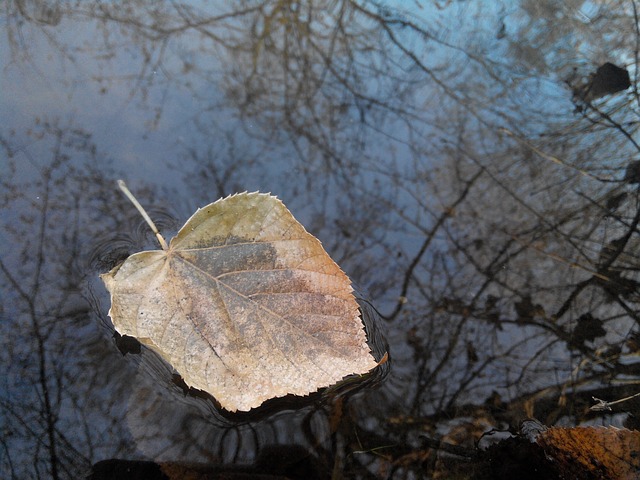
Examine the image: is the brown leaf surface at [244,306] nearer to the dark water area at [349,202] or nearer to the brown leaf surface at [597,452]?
the dark water area at [349,202]

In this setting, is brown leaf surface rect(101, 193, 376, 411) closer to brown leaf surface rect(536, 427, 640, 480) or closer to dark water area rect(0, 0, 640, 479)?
dark water area rect(0, 0, 640, 479)

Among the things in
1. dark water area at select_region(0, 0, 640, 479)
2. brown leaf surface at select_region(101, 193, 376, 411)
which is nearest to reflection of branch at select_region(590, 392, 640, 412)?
dark water area at select_region(0, 0, 640, 479)

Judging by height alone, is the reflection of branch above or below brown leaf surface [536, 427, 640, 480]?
above

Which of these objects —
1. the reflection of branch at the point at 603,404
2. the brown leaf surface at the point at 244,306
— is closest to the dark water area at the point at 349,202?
the reflection of branch at the point at 603,404

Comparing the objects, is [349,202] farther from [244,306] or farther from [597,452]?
[597,452]

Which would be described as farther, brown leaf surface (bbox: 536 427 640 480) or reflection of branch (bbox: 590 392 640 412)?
reflection of branch (bbox: 590 392 640 412)

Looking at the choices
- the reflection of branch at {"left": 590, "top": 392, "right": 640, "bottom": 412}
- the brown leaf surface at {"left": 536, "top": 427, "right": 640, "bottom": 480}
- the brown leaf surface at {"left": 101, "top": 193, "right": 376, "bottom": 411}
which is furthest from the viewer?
the reflection of branch at {"left": 590, "top": 392, "right": 640, "bottom": 412}

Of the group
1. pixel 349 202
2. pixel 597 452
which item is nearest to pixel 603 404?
pixel 597 452
